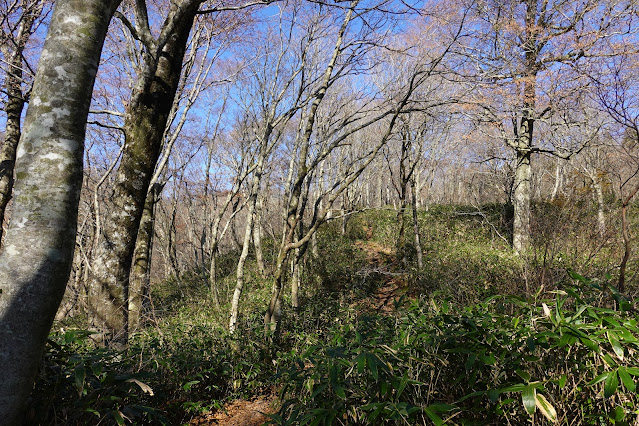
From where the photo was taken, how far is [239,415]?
351 centimetres

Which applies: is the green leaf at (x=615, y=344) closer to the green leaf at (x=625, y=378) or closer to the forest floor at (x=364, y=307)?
the green leaf at (x=625, y=378)

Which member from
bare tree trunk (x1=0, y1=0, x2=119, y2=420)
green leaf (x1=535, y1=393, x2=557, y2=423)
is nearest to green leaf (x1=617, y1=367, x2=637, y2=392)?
green leaf (x1=535, y1=393, x2=557, y2=423)

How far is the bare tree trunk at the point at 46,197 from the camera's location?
133cm

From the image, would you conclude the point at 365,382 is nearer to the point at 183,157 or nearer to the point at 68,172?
the point at 68,172

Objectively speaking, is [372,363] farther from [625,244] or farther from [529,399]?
[625,244]

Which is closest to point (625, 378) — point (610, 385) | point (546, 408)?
point (610, 385)

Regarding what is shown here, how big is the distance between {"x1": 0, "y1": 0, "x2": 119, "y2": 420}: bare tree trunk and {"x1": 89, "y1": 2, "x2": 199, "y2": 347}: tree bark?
1.39 meters

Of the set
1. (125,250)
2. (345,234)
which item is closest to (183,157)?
(345,234)

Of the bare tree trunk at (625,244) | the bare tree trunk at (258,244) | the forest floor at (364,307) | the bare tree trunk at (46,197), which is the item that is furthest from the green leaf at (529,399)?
the bare tree trunk at (258,244)

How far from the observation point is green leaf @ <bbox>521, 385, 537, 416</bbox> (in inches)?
45.6

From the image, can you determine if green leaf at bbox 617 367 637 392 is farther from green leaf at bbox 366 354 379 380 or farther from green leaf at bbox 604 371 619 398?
green leaf at bbox 366 354 379 380

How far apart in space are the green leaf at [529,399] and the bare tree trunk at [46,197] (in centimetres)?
195

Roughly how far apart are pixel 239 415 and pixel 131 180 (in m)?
2.71

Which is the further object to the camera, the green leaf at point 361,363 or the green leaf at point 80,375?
the green leaf at point 80,375
